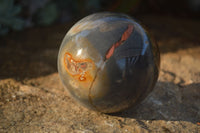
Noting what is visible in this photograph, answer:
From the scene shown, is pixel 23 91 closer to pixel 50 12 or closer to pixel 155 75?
pixel 155 75

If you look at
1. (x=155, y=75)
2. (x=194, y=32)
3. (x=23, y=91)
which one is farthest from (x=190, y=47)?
(x=23, y=91)

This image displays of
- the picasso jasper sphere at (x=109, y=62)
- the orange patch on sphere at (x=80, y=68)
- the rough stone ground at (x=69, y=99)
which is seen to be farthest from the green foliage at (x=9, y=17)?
the orange patch on sphere at (x=80, y=68)

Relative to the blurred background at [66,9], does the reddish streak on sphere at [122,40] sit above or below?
below

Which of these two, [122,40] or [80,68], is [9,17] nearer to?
[80,68]

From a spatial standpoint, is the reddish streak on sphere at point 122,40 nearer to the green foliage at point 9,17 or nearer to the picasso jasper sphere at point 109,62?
the picasso jasper sphere at point 109,62

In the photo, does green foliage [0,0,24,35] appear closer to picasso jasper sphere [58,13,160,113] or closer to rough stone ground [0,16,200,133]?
rough stone ground [0,16,200,133]

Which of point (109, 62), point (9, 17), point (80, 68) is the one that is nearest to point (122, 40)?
point (109, 62)
